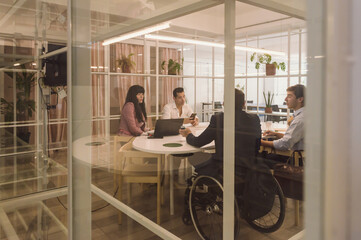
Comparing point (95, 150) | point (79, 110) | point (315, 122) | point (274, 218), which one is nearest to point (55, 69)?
point (79, 110)

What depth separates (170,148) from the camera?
1089mm

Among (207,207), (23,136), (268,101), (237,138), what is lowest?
(207,207)

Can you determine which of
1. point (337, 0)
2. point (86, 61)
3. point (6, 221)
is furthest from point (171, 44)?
point (6, 221)

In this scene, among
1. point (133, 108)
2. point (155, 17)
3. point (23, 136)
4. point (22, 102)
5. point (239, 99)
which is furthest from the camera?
point (23, 136)

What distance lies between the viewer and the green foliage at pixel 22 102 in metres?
2.01

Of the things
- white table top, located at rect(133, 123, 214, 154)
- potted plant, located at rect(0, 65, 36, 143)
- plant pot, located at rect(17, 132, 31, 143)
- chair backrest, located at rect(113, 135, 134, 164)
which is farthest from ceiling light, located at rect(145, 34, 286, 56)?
plant pot, located at rect(17, 132, 31, 143)

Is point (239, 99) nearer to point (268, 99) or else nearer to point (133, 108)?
point (268, 99)

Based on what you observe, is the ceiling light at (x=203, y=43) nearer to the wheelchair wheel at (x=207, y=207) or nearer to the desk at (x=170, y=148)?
the desk at (x=170, y=148)

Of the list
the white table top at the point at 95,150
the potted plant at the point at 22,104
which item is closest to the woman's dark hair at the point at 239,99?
the white table top at the point at 95,150

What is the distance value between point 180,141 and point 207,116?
0.19 metres

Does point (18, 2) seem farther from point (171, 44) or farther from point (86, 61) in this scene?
point (171, 44)

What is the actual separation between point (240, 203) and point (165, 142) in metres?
0.35

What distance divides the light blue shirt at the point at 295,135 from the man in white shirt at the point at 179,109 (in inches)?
16.1

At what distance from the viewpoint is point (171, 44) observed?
3.23 feet
